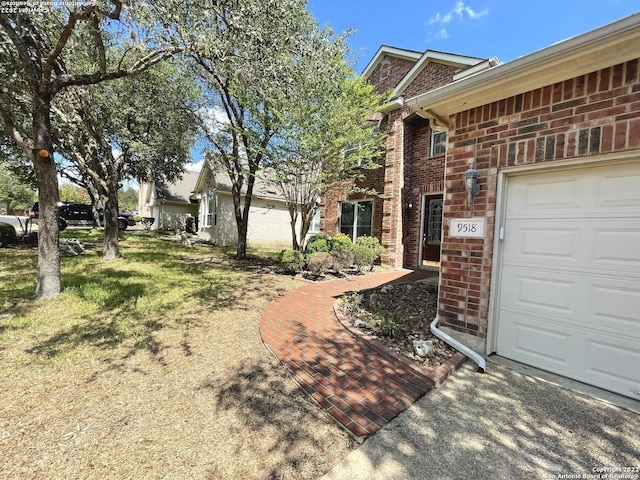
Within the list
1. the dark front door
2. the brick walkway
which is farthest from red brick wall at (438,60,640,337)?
the dark front door

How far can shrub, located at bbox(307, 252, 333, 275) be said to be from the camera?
789 cm

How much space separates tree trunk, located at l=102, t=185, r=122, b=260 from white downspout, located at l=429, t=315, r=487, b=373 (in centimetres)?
960

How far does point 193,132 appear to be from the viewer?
1136 centimetres

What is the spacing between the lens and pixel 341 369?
315cm

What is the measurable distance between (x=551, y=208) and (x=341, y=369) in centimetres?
290

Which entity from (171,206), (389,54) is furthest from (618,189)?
(171,206)

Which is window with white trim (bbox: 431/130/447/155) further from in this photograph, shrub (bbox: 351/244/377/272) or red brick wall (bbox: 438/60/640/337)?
red brick wall (bbox: 438/60/640/337)

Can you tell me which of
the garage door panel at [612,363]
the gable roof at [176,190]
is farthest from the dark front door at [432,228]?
the gable roof at [176,190]

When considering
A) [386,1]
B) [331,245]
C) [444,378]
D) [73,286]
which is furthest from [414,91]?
[73,286]

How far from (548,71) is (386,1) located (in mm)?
6687

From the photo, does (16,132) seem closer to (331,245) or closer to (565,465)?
(331,245)

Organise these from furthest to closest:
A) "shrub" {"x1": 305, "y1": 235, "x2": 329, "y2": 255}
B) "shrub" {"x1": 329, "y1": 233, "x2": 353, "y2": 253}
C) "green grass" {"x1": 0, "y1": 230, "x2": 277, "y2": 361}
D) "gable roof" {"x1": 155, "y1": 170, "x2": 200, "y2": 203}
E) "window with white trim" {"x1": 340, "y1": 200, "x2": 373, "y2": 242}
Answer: "gable roof" {"x1": 155, "y1": 170, "x2": 200, "y2": 203} < "window with white trim" {"x1": 340, "y1": 200, "x2": 373, "y2": 242} < "shrub" {"x1": 329, "y1": 233, "x2": 353, "y2": 253} < "shrub" {"x1": 305, "y1": 235, "x2": 329, "y2": 255} < "green grass" {"x1": 0, "y1": 230, "x2": 277, "y2": 361}

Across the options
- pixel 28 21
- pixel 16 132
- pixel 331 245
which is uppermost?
pixel 28 21

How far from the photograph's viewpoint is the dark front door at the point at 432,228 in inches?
369
